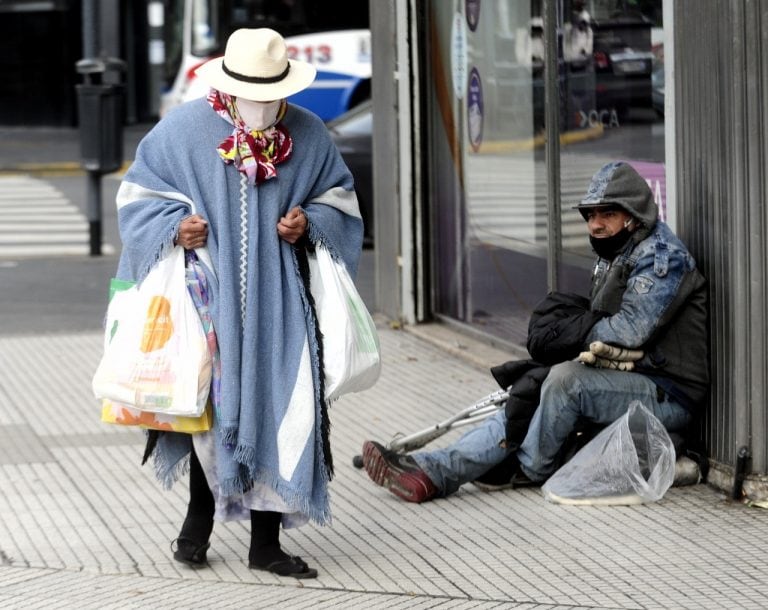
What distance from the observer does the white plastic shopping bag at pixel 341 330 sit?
15.7 feet

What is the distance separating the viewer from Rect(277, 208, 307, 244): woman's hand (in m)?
4.72

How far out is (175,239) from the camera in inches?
185

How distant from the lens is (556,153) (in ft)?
24.6

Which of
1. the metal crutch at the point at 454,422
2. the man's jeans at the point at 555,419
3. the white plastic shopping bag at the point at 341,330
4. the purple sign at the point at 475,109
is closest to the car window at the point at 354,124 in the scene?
the purple sign at the point at 475,109

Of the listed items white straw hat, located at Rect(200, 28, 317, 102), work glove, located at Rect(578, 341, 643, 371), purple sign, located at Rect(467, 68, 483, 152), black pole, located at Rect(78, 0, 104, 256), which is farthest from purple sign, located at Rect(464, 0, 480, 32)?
black pole, located at Rect(78, 0, 104, 256)

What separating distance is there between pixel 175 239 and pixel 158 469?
76cm

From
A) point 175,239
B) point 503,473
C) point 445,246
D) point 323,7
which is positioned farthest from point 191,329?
point 323,7

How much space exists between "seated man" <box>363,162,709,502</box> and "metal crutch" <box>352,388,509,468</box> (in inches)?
13.8

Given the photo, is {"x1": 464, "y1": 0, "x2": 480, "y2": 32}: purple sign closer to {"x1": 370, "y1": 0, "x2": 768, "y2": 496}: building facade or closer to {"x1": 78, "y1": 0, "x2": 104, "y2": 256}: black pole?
{"x1": 370, "y1": 0, "x2": 768, "y2": 496}: building facade

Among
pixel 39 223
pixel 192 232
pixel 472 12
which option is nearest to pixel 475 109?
pixel 472 12

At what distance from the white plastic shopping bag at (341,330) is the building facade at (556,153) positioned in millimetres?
1352

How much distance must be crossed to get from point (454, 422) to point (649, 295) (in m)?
1.00

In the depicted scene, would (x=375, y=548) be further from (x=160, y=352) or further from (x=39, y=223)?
(x=39, y=223)

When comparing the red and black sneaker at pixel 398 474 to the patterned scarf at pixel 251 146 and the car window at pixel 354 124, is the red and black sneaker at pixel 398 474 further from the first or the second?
the car window at pixel 354 124
